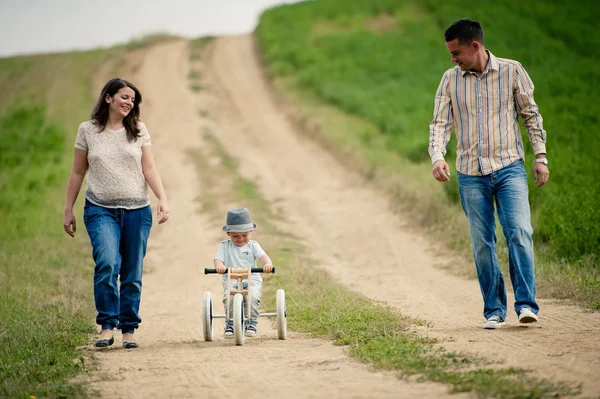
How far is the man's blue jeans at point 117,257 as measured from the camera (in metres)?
6.71

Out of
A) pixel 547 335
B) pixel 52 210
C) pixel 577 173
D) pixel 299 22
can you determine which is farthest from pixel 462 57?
pixel 299 22

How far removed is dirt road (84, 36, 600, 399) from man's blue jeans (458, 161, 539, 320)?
32 centimetres

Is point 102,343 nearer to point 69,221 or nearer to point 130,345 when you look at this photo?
point 130,345

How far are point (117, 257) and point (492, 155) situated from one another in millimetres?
3473

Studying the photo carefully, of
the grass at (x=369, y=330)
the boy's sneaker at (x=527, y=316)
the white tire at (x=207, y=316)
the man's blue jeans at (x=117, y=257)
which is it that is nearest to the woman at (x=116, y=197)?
the man's blue jeans at (x=117, y=257)

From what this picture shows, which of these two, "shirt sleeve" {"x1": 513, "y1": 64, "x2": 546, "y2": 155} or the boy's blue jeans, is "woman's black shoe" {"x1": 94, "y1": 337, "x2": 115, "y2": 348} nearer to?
the boy's blue jeans

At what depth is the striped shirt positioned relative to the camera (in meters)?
6.67

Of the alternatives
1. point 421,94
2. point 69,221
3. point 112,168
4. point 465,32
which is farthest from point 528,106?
point 421,94

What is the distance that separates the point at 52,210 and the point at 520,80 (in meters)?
11.9

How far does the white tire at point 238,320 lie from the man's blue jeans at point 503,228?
2.19 metres

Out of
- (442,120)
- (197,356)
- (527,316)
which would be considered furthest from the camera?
(442,120)

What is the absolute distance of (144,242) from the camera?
7102mm

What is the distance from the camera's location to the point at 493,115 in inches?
264

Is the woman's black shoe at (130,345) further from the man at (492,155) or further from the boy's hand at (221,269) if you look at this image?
the man at (492,155)
